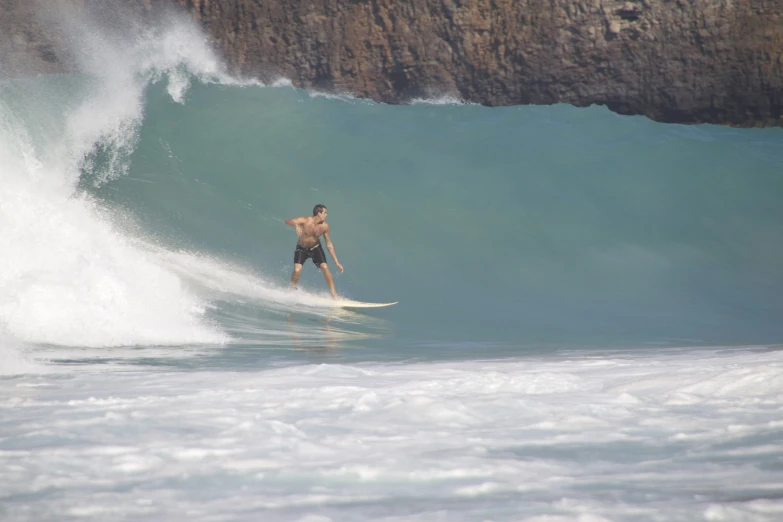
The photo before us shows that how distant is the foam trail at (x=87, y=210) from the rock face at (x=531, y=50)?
Result: 1.29 metres

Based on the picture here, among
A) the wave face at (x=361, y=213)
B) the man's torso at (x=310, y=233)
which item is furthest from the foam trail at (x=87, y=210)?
the man's torso at (x=310, y=233)

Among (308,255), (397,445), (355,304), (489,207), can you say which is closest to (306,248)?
(308,255)

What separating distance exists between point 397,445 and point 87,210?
21.1 ft

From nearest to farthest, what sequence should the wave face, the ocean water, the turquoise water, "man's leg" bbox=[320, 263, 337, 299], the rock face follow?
1. the ocean water
2. the wave face
3. the turquoise water
4. "man's leg" bbox=[320, 263, 337, 299]
5. the rock face

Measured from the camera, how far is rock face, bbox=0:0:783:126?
1355cm

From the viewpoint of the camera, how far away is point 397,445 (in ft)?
11.8

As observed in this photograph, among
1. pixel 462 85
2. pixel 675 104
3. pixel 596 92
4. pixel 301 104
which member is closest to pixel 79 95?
pixel 301 104

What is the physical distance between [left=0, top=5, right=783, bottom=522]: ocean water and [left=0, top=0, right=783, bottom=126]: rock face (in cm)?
48

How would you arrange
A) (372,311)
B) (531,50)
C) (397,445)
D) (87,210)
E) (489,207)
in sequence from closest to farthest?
(397,445)
(372,311)
(87,210)
(489,207)
(531,50)

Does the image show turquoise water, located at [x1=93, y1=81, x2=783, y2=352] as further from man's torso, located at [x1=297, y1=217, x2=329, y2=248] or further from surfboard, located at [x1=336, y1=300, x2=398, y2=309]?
man's torso, located at [x1=297, y1=217, x2=329, y2=248]

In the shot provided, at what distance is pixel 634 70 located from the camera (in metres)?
13.9

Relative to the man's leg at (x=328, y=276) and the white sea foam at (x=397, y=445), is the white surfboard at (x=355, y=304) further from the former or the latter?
the white sea foam at (x=397, y=445)

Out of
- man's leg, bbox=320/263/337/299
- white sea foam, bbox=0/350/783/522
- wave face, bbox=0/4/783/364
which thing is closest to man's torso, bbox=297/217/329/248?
man's leg, bbox=320/263/337/299

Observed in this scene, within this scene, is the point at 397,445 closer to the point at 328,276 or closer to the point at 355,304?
the point at 355,304
